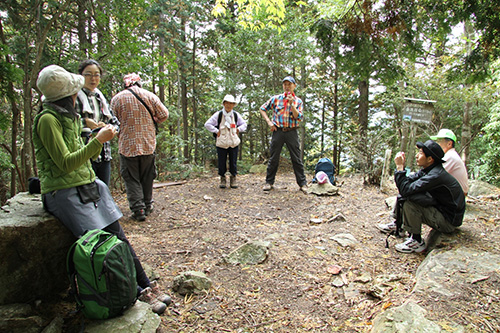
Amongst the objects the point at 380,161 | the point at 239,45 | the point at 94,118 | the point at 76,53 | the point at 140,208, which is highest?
the point at 239,45

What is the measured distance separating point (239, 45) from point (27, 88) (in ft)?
22.8

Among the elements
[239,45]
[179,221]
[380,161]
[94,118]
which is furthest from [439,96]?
[94,118]

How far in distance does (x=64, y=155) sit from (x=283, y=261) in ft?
7.66

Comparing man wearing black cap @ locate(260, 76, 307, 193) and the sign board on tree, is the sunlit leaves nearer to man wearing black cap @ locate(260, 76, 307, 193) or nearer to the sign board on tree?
man wearing black cap @ locate(260, 76, 307, 193)

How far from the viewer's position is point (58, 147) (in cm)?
186

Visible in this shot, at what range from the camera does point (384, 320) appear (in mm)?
1932

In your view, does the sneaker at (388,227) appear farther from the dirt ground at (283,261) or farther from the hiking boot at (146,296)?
the hiking boot at (146,296)

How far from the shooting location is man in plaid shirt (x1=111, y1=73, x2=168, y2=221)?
12.6 feet

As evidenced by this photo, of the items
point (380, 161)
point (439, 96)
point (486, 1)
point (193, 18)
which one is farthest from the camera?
point (193, 18)

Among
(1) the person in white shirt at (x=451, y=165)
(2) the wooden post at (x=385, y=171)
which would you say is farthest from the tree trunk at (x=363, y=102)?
(1) the person in white shirt at (x=451, y=165)

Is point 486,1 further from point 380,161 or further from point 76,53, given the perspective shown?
point 76,53

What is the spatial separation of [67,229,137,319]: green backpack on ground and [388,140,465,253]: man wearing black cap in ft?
10.3

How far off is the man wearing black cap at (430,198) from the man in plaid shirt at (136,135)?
3433mm

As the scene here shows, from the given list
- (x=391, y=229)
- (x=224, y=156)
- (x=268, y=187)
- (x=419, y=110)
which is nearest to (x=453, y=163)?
(x=391, y=229)
